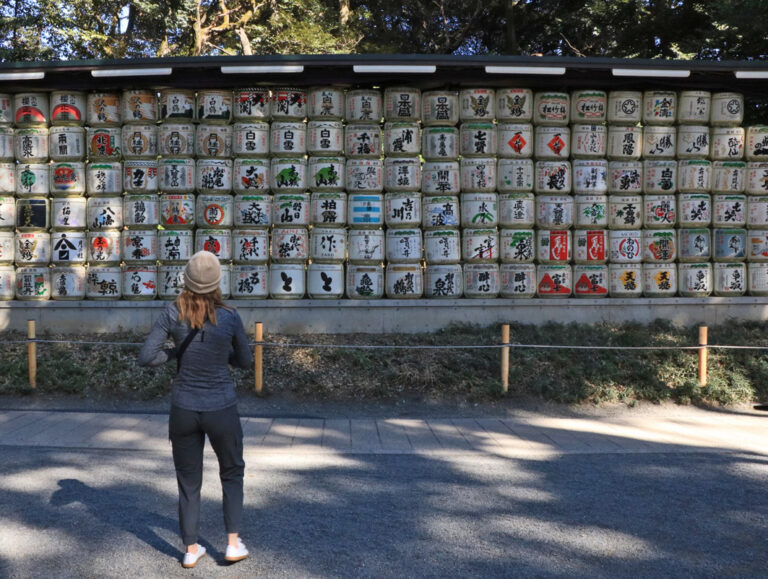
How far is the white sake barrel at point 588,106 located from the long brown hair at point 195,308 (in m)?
8.30

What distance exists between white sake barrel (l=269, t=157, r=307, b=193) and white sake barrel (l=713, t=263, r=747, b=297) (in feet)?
22.8

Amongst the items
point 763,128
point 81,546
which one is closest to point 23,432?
point 81,546

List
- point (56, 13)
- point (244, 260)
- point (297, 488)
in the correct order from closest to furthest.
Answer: point (297, 488), point (244, 260), point (56, 13)

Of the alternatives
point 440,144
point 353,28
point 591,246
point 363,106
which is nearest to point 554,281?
point 591,246

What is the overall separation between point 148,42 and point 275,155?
495 inches

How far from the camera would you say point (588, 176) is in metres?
10.1

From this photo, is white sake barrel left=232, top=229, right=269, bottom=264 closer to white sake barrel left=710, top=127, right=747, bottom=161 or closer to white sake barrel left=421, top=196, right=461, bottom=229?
white sake barrel left=421, top=196, right=461, bottom=229

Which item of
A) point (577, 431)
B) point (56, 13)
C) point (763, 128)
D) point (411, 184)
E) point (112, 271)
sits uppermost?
point (56, 13)

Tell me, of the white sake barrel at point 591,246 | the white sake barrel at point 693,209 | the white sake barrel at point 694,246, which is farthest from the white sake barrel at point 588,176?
the white sake barrel at point 694,246

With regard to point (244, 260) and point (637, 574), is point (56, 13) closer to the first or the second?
point (244, 260)

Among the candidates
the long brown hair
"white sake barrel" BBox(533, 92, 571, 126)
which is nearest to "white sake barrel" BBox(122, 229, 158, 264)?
Answer: "white sake barrel" BBox(533, 92, 571, 126)

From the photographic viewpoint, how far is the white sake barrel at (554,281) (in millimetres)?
10062

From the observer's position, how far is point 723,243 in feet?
33.4

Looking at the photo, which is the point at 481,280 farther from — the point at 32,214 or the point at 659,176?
the point at 32,214
